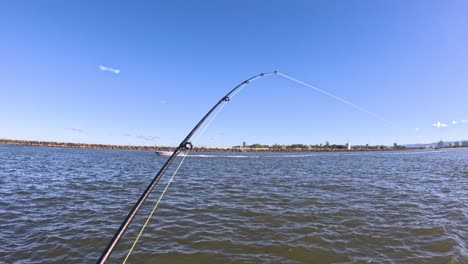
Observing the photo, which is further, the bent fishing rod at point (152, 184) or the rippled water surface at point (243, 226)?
the rippled water surface at point (243, 226)

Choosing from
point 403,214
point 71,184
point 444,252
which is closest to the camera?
point 444,252

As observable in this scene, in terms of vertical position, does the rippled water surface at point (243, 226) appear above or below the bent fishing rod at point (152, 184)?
below

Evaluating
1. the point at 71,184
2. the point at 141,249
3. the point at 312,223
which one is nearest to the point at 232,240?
the point at 141,249

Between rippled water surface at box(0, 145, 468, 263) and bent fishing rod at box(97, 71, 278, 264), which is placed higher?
bent fishing rod at box(97, 71, 278, 264)

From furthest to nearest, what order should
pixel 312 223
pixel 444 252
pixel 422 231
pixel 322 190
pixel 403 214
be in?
1. pixel 322 190
2. pixel 403 214
3. pixel 312 223
4. pixel 422 231
5. pixel 444 252

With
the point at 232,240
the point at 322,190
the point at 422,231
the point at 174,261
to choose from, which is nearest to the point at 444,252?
the point at 422,231

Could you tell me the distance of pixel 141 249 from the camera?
6816 millimetres

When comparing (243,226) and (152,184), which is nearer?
(152,184)

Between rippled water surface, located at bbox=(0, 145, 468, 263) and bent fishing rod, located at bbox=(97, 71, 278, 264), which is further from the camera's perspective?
rippled water surface, located at bbox=(0, 145, 468, 263)

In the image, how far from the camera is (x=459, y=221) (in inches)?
369

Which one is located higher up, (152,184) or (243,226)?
(152,184)

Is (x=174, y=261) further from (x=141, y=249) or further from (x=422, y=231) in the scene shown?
(x=422, y=231)

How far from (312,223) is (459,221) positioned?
520 cm

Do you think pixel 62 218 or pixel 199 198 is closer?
pixel 62 218
